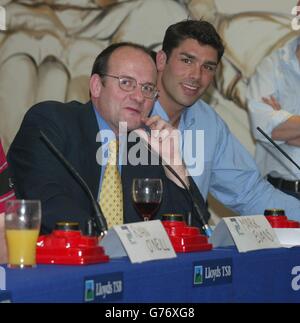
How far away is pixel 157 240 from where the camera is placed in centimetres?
196

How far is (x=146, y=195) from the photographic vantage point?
2.31 m

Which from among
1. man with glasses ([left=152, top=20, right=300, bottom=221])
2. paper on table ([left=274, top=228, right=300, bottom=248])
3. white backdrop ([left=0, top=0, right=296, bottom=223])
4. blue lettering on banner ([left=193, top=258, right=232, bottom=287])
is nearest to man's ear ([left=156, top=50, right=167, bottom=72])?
man with glasses ([left=152, top=20, right=300, bottom=221])

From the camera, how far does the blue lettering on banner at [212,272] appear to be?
6.44 feet

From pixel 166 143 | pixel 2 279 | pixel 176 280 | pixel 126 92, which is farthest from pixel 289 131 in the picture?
pixel 2 279

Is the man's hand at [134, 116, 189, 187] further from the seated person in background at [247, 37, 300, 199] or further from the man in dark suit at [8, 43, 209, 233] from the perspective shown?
the seated person in background at [247, 37, 300, 199]

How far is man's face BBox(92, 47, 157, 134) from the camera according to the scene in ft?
9.29

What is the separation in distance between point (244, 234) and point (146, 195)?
0.94ft

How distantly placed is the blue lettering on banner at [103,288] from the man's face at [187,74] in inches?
78.2

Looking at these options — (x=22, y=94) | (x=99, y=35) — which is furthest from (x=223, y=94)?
(x=22, y=94)

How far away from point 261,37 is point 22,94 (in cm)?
150

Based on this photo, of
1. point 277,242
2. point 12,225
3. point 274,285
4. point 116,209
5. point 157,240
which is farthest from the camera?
point 116,209

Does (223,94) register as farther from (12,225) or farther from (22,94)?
(12,225)

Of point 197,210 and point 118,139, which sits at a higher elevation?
point 118,139

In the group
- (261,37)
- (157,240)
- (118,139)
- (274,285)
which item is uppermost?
(261,37)
